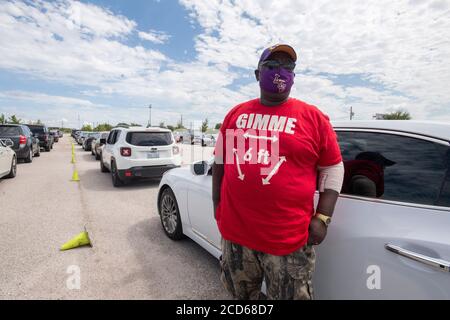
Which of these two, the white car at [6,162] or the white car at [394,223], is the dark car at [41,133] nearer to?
the white car at [6,162]

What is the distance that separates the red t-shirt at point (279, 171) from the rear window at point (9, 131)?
522 inches

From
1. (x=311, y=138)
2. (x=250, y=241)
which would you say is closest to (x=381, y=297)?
(x=250, y=241)

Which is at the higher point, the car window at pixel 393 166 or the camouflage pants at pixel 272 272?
the car window at pixel 393 166

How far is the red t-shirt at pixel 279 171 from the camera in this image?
1545 millimetres

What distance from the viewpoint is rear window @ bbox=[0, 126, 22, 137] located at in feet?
37.6

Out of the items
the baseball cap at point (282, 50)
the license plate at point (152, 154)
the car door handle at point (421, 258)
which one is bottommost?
the license plate at point (152, 154)

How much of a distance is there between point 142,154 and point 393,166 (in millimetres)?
6579

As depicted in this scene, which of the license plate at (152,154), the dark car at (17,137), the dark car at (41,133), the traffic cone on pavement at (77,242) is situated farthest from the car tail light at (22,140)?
the traffic cone on pavement at (77,242)

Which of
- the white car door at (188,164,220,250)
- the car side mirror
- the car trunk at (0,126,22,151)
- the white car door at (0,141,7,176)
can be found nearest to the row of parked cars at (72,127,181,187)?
the white car door at (0,141,7,176)

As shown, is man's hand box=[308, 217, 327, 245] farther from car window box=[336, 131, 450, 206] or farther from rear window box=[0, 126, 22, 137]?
rear window box=[0, 126, 22, 137]

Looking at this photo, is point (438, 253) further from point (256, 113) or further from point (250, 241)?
point (256, 113)

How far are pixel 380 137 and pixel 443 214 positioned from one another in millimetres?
615

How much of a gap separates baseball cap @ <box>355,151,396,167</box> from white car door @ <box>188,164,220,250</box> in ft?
5.05

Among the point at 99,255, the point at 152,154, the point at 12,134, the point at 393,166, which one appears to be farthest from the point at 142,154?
the point at 12,134
